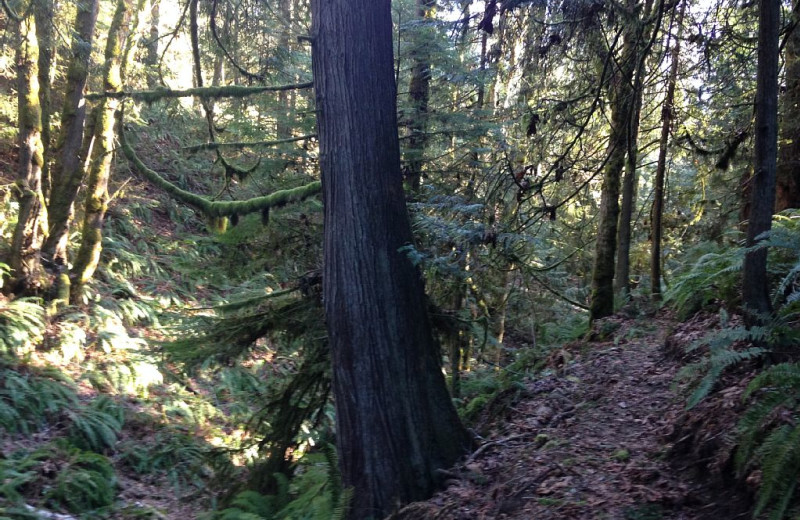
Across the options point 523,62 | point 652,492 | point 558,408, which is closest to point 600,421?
point 558,408

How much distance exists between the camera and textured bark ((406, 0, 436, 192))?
9.77m

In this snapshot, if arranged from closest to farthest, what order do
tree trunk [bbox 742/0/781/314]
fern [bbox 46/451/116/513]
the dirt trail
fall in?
1. the dirt trail
2. tree trunk [bbox 742/0/781/314]
3. fern [bbox 46/451/116/513]

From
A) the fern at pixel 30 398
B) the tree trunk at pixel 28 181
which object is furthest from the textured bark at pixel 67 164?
the fern at pixel 30 398

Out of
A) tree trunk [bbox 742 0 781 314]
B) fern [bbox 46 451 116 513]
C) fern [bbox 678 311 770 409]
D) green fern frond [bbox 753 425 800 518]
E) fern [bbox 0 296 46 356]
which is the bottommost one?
fern [bbox 46 451 116 513]

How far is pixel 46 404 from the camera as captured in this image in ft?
28.5

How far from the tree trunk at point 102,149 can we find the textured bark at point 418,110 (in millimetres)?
5574

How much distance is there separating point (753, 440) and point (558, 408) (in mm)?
2706

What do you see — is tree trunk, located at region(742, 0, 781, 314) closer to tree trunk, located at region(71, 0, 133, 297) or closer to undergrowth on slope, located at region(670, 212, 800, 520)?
undergrowth on slope, located at region(670, 212, 800, 520)

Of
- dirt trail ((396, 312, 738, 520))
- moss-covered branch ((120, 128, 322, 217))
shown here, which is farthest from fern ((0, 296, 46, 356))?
dirt trail ((396, 312, 738, 520))

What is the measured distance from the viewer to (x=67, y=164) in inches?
444

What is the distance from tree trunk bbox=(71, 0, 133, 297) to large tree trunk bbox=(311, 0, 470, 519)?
7346 mm

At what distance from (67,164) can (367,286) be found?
894 cm

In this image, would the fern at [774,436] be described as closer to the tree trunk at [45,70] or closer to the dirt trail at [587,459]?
the dirt trail at [587,459]

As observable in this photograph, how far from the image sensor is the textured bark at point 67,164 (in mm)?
11062
